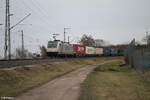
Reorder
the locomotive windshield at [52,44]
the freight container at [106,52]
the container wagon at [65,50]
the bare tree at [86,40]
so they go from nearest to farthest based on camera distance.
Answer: the locomotive windshield at [52,44] → the container wagon at [65,50] → the freight container at [106,52] → the bare tree at [86,40]

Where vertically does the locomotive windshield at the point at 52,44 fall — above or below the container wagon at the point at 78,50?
above

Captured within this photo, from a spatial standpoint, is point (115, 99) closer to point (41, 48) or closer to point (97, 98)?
point (97, 98)

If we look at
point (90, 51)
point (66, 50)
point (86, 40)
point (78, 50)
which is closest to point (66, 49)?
point (66, 50)

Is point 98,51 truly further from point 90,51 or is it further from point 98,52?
point 90,51

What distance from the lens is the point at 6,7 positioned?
30750 mm

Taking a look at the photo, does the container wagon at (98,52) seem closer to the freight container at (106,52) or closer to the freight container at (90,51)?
the freight container at (106,52)

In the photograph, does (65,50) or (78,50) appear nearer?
(65,50)

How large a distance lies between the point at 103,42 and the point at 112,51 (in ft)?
279

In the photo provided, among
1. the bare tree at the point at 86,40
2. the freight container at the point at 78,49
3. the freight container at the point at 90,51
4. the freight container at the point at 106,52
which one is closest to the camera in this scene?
the freight container at the point at 78,49

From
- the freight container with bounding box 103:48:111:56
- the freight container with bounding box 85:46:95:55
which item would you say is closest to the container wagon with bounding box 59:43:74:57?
the freight container with bounding box 85:46:95:55

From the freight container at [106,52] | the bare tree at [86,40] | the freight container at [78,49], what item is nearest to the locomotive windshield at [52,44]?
the freight container at [78,49]

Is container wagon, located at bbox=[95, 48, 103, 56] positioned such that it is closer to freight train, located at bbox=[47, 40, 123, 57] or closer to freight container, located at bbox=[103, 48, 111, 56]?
freight train, located at bbox=[47, 40, 123, 57]

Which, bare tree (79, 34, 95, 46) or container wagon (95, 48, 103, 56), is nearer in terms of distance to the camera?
container wagon (95, 48, 103, 56)

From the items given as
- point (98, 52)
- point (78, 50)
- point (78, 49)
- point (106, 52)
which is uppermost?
point (78, 49)
